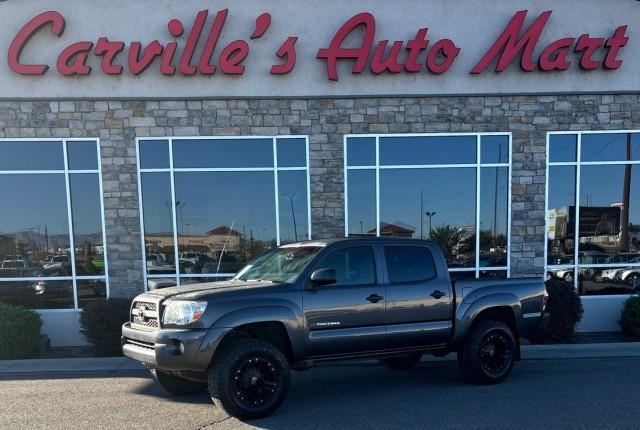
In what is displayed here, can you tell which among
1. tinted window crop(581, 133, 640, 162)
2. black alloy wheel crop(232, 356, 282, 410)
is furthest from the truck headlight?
tinted window crop(581, 133, 640, 162)

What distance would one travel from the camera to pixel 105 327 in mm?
7527

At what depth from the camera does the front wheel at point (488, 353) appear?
553 cm

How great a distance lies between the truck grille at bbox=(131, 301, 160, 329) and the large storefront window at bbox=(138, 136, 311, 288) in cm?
412

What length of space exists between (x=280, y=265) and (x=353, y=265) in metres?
0.92

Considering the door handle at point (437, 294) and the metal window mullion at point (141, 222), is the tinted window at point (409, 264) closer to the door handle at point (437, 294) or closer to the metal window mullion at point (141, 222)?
the door handle at point (437, 294)

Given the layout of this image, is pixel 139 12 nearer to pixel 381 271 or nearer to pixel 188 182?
→ pixel 188 182

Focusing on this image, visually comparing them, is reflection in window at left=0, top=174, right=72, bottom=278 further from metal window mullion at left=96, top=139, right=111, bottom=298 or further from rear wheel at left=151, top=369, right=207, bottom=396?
rear wheel at left=151, top=369, right=207, bottom=396

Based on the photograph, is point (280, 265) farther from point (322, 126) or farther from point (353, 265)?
point (322, 126)

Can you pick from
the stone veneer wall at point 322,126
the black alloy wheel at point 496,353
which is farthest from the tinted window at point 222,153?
the black alloy wheel at point 496,353

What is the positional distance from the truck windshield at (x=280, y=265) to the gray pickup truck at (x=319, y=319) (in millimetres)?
18

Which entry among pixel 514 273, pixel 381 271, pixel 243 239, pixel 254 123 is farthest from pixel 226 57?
pixel 514 273

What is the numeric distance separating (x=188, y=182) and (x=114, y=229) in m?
1.79

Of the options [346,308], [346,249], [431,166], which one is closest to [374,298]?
[346,308]

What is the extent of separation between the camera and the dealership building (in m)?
8.84
